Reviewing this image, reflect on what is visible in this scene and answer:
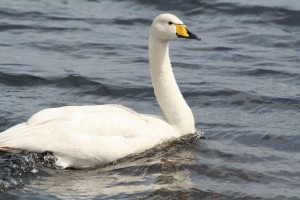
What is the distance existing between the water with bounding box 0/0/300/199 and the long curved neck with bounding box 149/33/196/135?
0.20 meters

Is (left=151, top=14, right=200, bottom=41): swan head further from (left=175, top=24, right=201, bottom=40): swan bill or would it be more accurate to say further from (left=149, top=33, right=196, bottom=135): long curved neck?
(left=149, top=33, right=196, bottom=135): long curved neck

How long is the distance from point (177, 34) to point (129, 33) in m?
6.78

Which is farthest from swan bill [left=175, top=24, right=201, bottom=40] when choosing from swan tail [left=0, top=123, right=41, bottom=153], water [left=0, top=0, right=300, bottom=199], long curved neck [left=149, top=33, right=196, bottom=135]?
swan tail [left=0, top=123, right=41, bottom=153]

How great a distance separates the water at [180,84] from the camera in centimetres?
862

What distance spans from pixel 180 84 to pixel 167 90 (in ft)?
8.45

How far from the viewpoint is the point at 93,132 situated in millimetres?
A: 9133

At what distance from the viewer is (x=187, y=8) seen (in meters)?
18.5

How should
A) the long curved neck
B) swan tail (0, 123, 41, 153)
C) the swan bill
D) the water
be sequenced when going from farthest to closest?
the long curved neck → the swan bill → swan tail (0, 123, 41, 153) → the water

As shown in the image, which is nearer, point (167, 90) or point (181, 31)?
point (181, 31)

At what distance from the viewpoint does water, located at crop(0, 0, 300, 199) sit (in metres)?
8.62

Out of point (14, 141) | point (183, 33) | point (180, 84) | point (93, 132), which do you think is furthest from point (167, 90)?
point (180, 84)

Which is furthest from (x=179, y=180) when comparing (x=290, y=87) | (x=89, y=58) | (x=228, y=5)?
(x=228, y=5)

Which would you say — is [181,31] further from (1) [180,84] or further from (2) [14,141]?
(1) [180,84]

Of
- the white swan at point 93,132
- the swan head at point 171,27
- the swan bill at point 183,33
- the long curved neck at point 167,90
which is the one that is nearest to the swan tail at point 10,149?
the white swan at point 93,132
